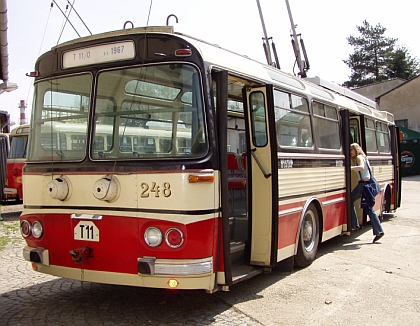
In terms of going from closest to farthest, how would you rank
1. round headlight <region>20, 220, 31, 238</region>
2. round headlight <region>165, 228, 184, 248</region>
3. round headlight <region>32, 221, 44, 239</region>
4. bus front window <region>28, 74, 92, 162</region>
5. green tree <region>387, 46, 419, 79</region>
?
round headlight <region>165, 228, 184, 248</region> → bus front window <region>28, 74, 92, 162</region> → round headlight <region>32, 221, 44, 239</region> → round headlight <region>20, 220, 31, 238</region> → green tree <region>387, 46, 419, 79</region>

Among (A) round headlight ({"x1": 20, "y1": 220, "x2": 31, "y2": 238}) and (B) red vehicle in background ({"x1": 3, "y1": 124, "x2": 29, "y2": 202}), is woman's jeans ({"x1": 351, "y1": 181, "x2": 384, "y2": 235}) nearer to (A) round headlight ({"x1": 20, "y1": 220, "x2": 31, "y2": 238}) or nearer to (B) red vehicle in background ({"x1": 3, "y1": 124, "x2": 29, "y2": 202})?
(A) round headlight ({"x1": 20, "y1": 220, "x2": 31, "y2": 238})

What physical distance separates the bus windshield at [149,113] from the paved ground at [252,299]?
1.72m

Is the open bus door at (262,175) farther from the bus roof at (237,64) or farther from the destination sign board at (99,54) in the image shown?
the destination sign board at (99,54)

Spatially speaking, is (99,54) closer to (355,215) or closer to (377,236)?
(355,215)

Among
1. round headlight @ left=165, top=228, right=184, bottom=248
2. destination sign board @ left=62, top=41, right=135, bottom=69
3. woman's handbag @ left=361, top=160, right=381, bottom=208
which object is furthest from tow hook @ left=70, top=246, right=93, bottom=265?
woman's handbag @ left=361, top=160, right=381, bottom=208

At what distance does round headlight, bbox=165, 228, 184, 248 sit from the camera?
4.79m

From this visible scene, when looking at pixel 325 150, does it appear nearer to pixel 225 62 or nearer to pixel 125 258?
pixel 225 62

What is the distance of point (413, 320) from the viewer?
5.27m

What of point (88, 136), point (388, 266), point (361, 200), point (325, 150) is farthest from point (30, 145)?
point (361, 200)

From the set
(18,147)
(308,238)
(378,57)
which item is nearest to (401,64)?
(378,57)

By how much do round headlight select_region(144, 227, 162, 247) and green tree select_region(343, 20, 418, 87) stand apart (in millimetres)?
59666

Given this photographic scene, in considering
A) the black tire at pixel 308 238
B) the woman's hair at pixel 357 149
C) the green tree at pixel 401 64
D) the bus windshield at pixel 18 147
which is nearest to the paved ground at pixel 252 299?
the black tire at pixel 308 238

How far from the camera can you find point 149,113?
16.9 feet

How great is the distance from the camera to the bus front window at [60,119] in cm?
545
